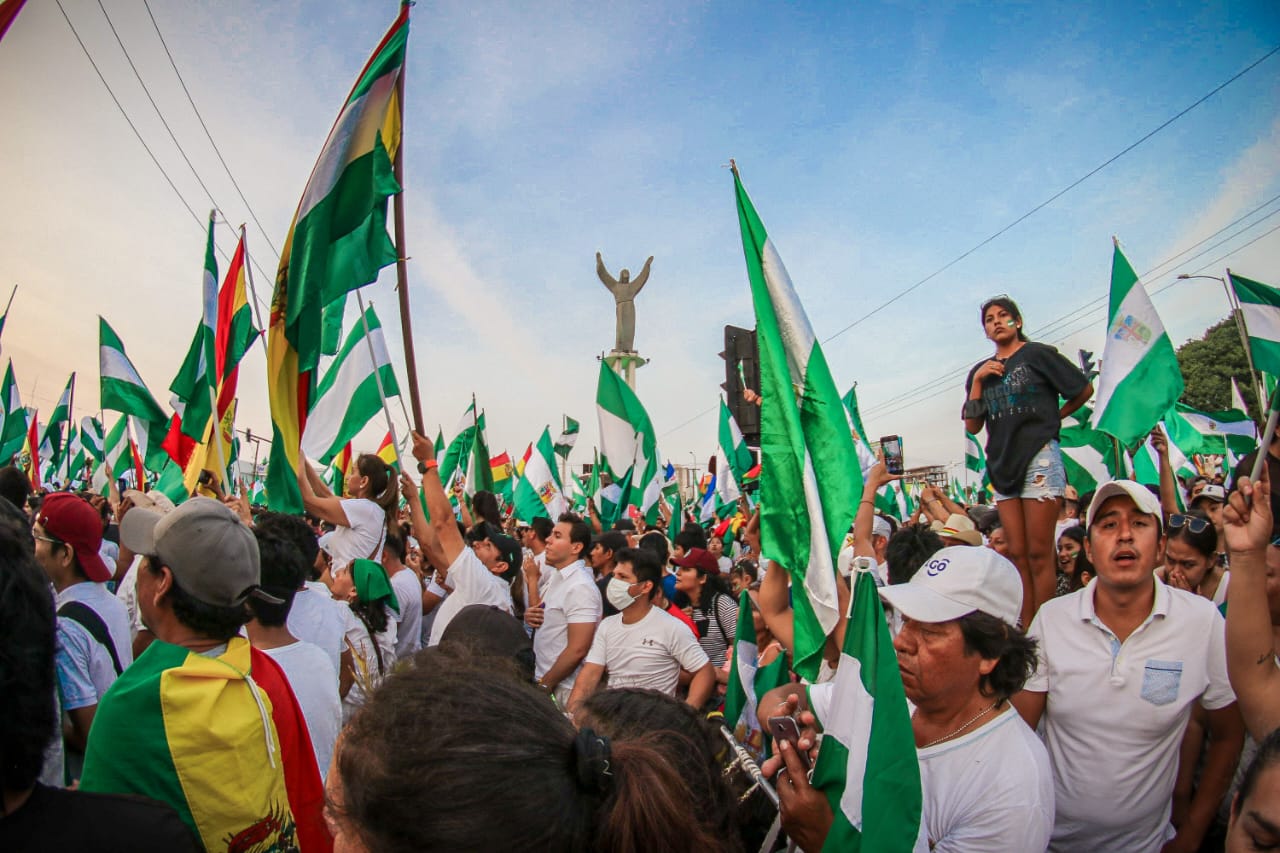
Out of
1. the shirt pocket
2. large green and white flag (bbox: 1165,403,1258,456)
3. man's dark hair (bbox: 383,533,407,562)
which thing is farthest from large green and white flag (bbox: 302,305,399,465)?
large green and white flag (bbox: 1165,403,1258,456)

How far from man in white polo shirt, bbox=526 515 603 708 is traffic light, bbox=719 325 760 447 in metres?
2.92

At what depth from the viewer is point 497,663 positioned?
5.25ft

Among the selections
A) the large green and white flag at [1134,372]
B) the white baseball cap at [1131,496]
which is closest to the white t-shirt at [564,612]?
the white baseball cap at [1131,496]

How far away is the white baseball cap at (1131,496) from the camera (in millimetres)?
2865

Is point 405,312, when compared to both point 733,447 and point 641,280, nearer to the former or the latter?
point 733,447

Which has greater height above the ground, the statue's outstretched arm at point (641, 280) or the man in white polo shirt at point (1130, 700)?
the statue's outstretched arm at point (641, 280)

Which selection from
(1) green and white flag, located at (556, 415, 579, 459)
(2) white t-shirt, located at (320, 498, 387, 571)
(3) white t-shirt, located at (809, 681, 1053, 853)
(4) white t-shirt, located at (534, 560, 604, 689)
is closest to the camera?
(3) white t-shirt, located at (809, 681, 1053, 853)

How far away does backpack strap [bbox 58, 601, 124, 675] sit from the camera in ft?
9.82

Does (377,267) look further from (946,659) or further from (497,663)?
(946,659)

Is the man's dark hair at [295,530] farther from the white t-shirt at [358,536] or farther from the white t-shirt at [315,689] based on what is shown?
the white t-shirt at [358,536]

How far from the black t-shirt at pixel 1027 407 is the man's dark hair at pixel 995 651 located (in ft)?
6.32

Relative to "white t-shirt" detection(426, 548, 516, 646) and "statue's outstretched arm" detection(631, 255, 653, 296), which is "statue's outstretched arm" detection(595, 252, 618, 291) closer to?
"statue's outstretched arm" detection(631, 255, 653, 296)

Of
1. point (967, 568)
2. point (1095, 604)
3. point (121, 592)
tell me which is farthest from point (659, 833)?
point (121, 592)

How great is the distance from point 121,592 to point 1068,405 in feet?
18.8
